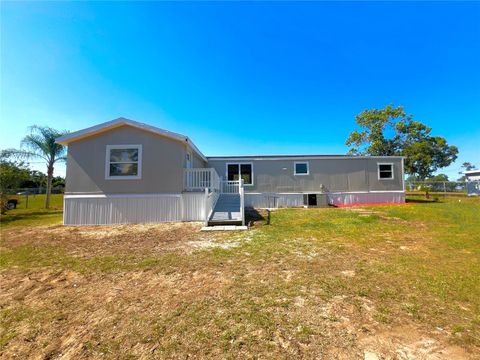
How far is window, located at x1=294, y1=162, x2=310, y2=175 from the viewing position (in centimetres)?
1437

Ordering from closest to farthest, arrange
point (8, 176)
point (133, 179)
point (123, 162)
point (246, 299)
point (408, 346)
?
point (408, 346)
point (246, 299)
point (133, 179)
point (123, 162)
point (8, 176)

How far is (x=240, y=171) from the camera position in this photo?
47.2 ft

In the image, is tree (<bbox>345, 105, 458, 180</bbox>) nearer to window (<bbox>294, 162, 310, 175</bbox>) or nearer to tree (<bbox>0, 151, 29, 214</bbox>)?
window (<bbox>294, 162, 310, 175</bbox>)

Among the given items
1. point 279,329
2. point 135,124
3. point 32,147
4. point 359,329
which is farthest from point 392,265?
point 32,147

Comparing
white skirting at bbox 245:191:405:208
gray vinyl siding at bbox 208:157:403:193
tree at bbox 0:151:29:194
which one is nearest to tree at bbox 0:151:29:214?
tree at bbox 0:151:29:194

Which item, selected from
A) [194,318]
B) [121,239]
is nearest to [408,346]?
[194,318]

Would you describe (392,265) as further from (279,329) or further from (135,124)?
(135,124)

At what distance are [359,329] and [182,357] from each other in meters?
1.75

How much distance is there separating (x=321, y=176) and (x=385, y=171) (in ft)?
14.4

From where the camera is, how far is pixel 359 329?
7.47 feet

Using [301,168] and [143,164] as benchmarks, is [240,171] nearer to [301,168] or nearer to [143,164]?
[301,168]

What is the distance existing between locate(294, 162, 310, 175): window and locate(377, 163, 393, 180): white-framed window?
15.8 ft

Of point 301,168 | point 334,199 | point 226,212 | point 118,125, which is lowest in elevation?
point 226,212

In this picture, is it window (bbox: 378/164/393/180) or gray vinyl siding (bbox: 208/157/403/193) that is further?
window (bbox: 378/164/393/180)
